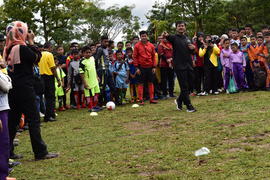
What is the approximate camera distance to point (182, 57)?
10.1m

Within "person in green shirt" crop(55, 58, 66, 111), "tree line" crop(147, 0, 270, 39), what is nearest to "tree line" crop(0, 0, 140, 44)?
"tree line" crop(147, 0, 270, 39)

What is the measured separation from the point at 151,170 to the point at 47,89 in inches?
235

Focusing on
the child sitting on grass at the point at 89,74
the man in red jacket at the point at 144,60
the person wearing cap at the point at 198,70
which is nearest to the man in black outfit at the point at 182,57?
the man in red jacket at the point at 144,60

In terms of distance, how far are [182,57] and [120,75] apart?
3.51 m

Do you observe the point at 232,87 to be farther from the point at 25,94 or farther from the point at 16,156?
the point at 25,94

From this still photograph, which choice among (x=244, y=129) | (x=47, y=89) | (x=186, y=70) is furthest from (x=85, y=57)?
(x=244, y=129)

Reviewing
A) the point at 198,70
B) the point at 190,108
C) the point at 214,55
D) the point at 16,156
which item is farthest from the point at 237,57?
the point at 16,156

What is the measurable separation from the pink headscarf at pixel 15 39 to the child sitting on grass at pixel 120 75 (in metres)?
7.12

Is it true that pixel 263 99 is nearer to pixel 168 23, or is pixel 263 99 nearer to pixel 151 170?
pixel 151 170

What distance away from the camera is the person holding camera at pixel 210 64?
44.5 feet

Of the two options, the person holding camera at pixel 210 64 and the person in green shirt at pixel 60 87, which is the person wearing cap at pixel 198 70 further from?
the person in green shirt at pixel 60 87

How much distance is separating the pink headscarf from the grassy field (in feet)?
5.21

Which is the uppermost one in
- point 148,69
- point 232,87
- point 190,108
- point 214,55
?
point 214,55

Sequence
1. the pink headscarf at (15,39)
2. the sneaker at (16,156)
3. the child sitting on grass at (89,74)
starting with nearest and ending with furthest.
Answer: the pink headscarf at (15,39) → the sneaker at (16,156) → the child sitting on grass at (89,74)
